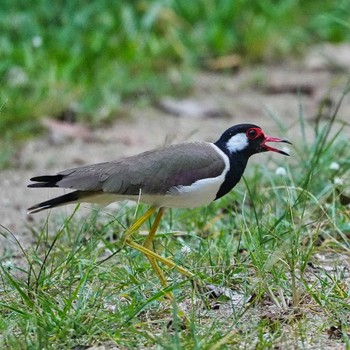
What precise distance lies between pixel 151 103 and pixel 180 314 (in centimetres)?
447

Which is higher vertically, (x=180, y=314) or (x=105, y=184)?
(x=105, y=184)

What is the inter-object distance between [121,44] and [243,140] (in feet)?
14.3

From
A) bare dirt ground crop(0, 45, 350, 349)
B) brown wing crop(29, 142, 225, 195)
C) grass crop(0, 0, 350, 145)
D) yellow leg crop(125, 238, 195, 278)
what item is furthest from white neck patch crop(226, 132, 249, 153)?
grass crop(0, 0, 350, 145)

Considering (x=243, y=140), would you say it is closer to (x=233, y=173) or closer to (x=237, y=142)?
(x=237, y=142)

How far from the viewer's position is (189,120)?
8031 mm

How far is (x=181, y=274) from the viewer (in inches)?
172

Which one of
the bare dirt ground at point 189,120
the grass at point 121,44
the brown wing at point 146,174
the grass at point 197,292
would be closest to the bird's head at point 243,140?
the brown wing at point 146,174

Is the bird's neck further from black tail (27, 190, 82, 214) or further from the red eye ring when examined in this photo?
black tail (27, 190, 82, 214)

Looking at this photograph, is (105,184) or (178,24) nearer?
(105,184)

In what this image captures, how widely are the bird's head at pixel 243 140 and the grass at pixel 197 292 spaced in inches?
10.3

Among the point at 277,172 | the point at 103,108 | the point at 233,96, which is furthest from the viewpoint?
the point at 233,96

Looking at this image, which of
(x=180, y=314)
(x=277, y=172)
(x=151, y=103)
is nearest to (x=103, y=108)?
(x=151, y=103)

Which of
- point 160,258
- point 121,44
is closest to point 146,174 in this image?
point 160,258

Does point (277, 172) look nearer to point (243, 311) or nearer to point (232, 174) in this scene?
point (232, 174)
